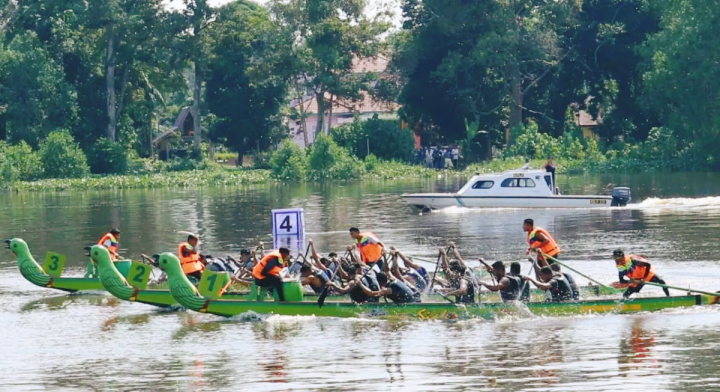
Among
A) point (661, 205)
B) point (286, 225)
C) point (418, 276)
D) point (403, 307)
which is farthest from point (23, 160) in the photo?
point (403, 307)

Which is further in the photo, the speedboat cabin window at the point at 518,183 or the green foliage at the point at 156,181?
the green foliage at the point at 156,181

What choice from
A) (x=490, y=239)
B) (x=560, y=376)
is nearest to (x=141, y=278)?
(x=560, y=376)

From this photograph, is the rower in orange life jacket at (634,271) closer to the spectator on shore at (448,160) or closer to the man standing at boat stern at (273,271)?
the man standing at boat stern at (273,271)

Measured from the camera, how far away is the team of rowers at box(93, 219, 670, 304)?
953 inches

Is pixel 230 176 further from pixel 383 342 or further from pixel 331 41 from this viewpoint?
pixel 383 342

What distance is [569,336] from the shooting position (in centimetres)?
2230

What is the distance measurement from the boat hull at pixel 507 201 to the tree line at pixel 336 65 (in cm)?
3023

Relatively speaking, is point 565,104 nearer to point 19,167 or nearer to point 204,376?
point 19,167

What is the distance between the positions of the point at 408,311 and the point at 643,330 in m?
4.47

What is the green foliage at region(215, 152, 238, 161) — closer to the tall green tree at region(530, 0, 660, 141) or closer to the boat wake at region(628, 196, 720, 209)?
the tall green tree at region(530, 0, 660, 141)

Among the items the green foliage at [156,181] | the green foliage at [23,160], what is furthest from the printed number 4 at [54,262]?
the green foliage at [23,160]

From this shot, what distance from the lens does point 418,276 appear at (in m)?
26.1

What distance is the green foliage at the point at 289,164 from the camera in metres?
81.9

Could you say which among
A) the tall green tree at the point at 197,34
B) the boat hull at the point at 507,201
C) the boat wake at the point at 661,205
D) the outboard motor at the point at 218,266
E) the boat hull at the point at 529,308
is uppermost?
the tall green tree at the point at 197,34
